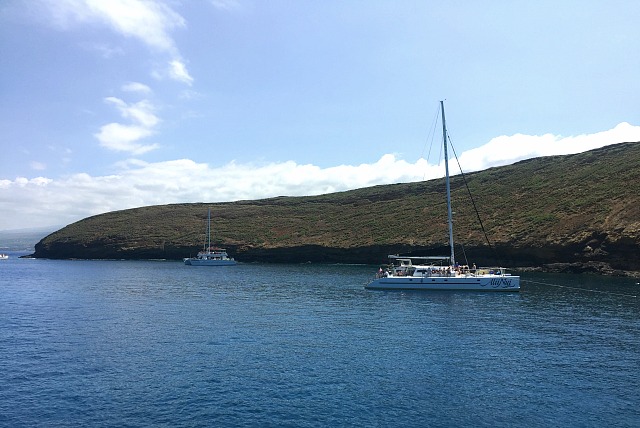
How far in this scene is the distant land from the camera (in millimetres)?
81812

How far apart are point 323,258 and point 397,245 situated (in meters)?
23.1

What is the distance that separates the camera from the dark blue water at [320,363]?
18.8m

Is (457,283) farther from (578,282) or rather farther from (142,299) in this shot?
(142,299)

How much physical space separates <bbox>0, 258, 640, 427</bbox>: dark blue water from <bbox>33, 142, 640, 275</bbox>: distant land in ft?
98.5

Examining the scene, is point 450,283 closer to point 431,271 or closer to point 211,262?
point 431,271

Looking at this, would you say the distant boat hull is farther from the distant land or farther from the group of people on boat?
the group of people on boat

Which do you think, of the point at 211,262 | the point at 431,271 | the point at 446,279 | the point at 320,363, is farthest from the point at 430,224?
the point at 320,363

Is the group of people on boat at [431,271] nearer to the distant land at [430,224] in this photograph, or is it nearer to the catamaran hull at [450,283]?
the catamaran hull at [450,283]

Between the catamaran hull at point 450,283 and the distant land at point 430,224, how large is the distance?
7264mm

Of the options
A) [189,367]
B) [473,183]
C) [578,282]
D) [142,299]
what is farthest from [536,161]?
[189,367]

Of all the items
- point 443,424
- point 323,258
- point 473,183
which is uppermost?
point 473,183

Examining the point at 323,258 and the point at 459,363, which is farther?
the point at 323,258

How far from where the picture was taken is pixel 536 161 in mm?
140750

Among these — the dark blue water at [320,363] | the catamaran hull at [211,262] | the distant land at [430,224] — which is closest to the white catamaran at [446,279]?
the distant land at [430,224]
